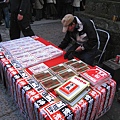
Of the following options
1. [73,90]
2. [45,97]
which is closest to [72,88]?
[73,90]

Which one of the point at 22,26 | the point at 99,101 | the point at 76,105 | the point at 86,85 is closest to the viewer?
the point at 76,105

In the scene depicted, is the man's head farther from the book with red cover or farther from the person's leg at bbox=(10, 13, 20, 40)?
the person's leg at bbox=(10, 13, 20, 40)

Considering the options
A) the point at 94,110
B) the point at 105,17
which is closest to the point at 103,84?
the point at 94,110

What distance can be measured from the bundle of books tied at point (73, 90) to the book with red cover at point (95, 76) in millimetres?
82

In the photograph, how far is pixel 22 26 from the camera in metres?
3.32

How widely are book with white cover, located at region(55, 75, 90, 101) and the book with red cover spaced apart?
3.2 inches

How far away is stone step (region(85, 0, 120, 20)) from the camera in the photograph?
3113mm

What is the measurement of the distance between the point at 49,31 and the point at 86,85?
13.4 ft

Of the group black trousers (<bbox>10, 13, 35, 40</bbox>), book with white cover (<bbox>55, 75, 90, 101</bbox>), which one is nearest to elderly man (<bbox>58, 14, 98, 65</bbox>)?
book with white cover (<bbox>55, 75, 90, 101</bbox>)

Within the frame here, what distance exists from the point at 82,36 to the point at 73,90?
1211 millimetres

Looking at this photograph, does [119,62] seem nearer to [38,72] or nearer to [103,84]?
[103,84]

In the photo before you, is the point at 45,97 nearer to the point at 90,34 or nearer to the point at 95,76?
the point at 95,76

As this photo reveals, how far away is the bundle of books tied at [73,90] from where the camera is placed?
4.56 ft

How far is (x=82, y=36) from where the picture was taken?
2430 mm
